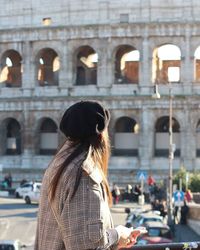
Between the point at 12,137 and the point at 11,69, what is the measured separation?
487 cm

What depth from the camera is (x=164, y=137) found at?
148 feet

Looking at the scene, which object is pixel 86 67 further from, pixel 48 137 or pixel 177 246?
pixel 177 246

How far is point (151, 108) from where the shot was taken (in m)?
44.2

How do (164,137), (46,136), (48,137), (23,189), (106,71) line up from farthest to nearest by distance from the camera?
(46,136), (48,137), (106,71), (164,137), (23,189)

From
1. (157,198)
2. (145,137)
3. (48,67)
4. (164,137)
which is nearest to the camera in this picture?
(157,198)

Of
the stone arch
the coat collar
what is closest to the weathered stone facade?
the stone arch

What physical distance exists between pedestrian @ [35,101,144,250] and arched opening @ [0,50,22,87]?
44.1m

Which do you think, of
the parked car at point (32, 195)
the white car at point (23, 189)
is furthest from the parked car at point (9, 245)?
the white car at point (23, 189)

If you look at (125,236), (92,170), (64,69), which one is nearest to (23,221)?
(64,69)

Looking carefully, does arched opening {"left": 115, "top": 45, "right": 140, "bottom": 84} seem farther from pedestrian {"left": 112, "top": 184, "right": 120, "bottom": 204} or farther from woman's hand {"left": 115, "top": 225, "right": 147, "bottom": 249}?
woman's hand {"left": 115, "top": 225, "right": 147, "bottom": 249}

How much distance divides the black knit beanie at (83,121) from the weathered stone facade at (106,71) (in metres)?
39.1

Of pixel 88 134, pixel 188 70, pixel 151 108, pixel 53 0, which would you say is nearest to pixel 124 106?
pixel 151 108

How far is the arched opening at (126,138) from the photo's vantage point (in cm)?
4509

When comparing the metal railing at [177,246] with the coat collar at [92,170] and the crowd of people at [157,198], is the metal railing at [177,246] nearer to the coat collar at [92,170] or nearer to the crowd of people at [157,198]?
the coat collar at [92,170]
